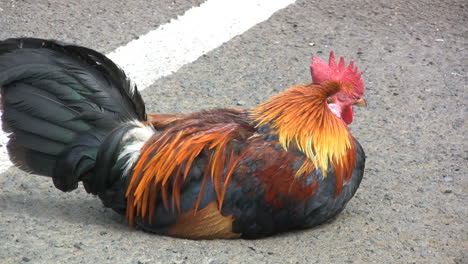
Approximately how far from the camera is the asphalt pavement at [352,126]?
457cm

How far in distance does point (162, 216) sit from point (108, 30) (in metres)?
3.29

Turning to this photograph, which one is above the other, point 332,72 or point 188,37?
point 332,72

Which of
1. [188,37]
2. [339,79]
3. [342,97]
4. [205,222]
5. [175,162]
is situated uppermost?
[339,79]

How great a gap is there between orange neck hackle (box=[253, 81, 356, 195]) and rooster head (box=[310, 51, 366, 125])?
0.05 m

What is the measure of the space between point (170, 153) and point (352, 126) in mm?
2010

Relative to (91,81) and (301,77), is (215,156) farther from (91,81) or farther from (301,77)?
(301,77)

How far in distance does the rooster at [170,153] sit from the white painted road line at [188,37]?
1.95 m

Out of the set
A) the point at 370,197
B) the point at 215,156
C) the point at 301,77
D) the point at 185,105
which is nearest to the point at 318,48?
the point at 301,77

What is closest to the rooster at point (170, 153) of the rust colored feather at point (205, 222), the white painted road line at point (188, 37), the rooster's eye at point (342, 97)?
the rust colored feather at point (205, 222)

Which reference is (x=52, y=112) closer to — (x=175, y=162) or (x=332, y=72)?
(x=175, y=162)

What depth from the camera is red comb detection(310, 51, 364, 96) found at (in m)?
4.96

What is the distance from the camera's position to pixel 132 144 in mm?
4824

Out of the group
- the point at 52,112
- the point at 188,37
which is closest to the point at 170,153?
the point at 52,112

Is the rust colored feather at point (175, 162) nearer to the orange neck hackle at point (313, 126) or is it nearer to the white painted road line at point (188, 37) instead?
the orange neck hackle at point (313, 126)
